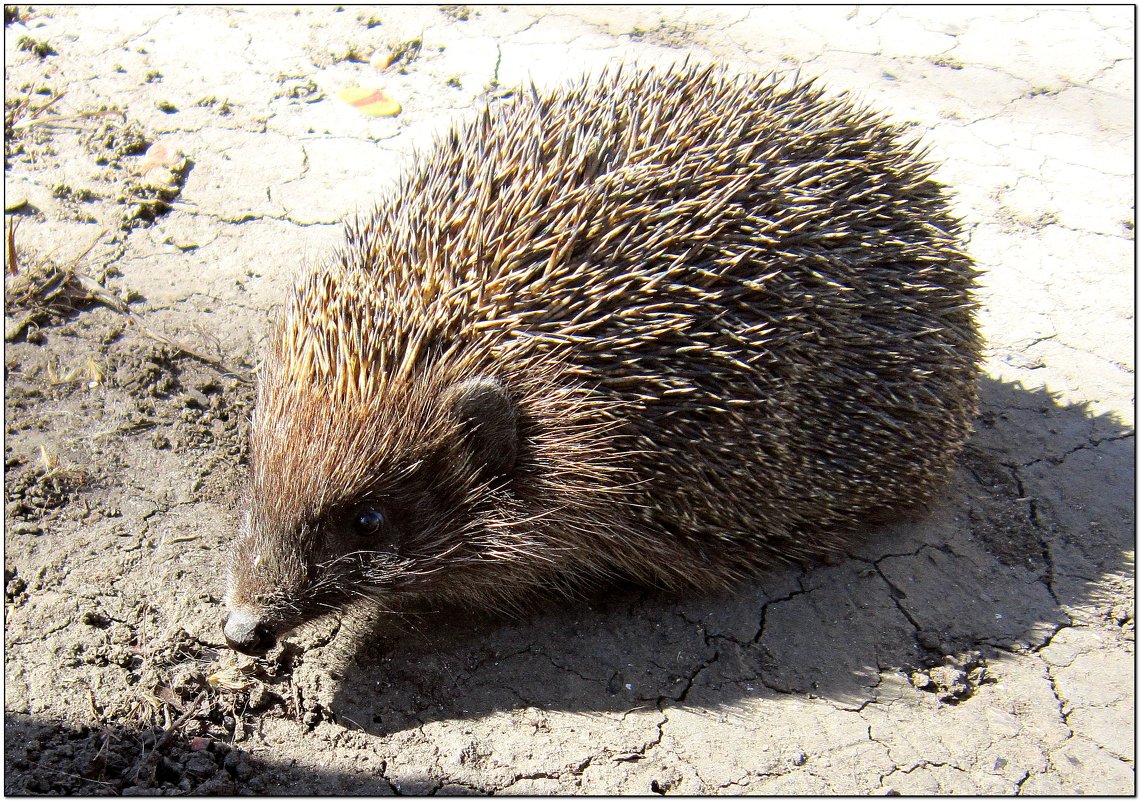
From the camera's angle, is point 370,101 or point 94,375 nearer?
point 94,375

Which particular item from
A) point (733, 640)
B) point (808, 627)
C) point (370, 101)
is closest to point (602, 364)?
point (733, 640)

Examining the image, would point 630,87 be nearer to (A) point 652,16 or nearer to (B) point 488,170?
(B) point 488,170

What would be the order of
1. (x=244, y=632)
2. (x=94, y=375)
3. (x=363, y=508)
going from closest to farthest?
(x=244, y=632)
(x=363, y=508)
(x=94, y=375)

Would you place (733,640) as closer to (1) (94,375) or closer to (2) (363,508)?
(2) (363,508)

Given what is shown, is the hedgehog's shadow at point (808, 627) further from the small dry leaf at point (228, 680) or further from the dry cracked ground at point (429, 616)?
the small dry leaf at point (228, 680)

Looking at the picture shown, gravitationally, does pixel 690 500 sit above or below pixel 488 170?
below

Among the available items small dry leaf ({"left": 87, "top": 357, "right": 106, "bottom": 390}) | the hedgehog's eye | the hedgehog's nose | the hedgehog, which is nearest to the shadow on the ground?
the hedgehog

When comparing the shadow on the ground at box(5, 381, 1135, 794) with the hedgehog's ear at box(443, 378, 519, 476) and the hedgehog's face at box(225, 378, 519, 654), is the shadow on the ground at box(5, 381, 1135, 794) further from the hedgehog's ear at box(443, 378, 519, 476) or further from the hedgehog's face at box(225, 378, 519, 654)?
the hedgehog's ear at box(443, 378, 519, 476)

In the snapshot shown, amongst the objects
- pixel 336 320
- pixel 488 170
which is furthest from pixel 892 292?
pixel 336 320
